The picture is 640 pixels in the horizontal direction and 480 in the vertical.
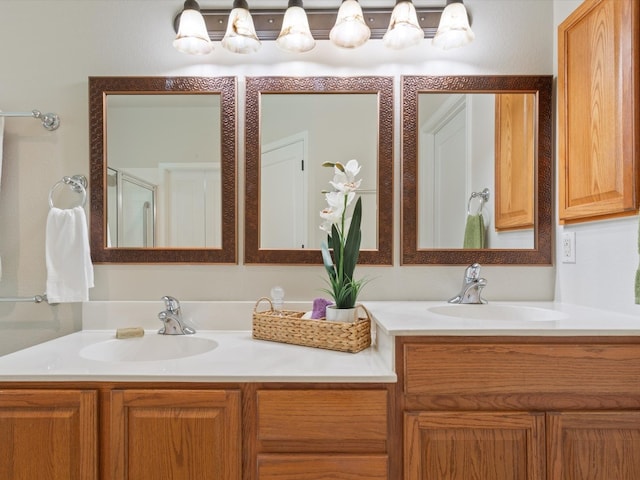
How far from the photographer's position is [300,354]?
49.3 inches

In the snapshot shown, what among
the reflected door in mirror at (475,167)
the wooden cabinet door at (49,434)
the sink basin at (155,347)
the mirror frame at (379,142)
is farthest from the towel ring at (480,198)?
the wooden cabinet door at (49,434)

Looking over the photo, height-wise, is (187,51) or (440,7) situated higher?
(440,7)

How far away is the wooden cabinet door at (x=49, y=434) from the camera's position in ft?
3.52

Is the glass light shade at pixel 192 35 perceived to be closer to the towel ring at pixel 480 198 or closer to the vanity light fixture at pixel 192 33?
the vanity light fixture at pixel 192 33

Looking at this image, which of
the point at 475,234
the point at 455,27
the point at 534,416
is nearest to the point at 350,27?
the point at 455,27

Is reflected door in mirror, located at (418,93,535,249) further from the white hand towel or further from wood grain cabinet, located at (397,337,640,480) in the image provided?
the white hand towel

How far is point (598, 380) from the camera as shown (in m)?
1.07

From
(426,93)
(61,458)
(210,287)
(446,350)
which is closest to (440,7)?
(426,93)

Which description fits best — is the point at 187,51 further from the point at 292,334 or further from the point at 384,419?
the point at 384,419

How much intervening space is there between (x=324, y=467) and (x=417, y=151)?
1.14 m

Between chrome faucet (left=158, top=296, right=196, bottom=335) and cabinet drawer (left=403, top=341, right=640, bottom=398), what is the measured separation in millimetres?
848

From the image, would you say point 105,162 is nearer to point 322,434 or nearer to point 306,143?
point 306,143

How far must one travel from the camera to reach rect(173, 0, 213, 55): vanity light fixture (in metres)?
1.52

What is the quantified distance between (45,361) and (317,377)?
80 centimetres
